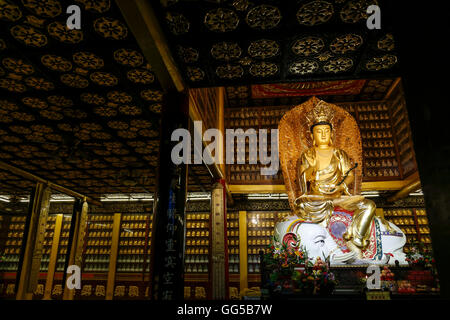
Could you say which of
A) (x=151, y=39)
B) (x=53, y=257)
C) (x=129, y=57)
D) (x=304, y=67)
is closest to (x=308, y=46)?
(x=304, y=67)

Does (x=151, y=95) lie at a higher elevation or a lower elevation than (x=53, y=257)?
higher

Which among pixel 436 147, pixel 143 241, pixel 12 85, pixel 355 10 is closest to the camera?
pixel 436 147

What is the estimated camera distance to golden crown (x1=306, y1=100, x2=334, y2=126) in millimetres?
7066

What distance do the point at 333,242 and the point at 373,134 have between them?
527cm

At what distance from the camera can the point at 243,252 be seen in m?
9.23

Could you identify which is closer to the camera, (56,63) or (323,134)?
(56,63)

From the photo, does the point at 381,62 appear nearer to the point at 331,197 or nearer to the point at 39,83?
the point at 331,197

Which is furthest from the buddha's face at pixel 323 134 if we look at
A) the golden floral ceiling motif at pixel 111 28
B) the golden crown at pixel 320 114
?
the golden floral ceiling motif at pixel 111 28

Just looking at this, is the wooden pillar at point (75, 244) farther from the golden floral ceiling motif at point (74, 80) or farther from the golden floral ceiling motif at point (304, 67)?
the golden floral ceiling motif at point (304, 67)

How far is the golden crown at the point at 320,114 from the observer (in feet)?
23.2

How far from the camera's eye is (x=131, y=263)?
10477 millimetres
